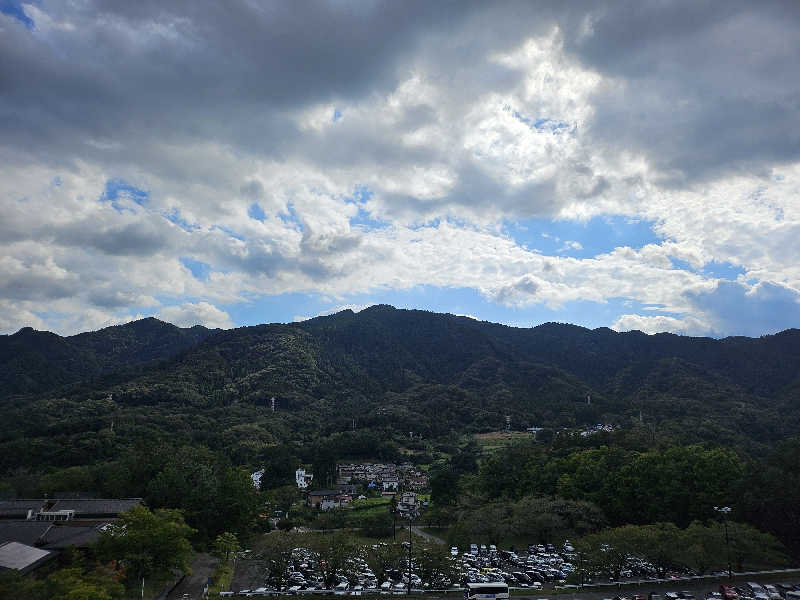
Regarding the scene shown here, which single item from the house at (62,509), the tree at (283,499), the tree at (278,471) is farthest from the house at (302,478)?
the house at (62,509)

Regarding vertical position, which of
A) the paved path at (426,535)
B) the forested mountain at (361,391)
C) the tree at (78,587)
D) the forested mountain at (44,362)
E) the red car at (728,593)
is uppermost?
the forested mountain at (44,362)

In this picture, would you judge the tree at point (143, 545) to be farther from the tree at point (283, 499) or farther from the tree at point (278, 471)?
the tree at point (278, 471)

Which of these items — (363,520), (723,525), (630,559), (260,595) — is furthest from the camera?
(363,520)

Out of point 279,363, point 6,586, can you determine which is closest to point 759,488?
point 6,586

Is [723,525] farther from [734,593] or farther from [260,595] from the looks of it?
[260,595]

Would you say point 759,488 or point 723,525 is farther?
point 759,488

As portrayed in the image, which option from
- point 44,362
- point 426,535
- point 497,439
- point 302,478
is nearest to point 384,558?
point 426,535

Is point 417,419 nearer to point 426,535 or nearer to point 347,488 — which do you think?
point 347,488
